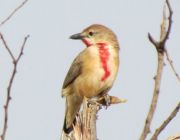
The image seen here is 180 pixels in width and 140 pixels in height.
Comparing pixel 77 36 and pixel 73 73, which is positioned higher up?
pixel 77 36

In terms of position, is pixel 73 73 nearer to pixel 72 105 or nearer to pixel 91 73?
pixel 91 73

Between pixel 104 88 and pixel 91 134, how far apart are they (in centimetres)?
239

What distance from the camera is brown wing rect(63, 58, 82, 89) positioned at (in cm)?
636

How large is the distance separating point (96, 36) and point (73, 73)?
619mm

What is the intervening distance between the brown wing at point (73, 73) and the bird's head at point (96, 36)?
0.36 meters

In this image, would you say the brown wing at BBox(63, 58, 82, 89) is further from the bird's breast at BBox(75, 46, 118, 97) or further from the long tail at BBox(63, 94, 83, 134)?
the long tail at BBox(63, 94, 83, 134)

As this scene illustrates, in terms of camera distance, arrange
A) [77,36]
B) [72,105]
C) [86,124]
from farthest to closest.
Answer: [77,36] → [72,105] → [86,124]

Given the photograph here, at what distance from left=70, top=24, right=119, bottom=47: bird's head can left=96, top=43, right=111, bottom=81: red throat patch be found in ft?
0.33

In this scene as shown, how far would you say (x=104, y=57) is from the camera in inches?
247

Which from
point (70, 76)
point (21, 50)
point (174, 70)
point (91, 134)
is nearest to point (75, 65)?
point (70, 76)

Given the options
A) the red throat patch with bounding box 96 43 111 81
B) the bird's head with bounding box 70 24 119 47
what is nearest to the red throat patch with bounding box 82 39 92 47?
the bird's head with bounding box 70 24 119 47

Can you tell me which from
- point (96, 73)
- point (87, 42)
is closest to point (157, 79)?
point (96, 73)

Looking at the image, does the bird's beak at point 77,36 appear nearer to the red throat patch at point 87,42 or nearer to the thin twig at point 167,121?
the red throat patch at point 87,42

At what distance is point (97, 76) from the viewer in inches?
242
